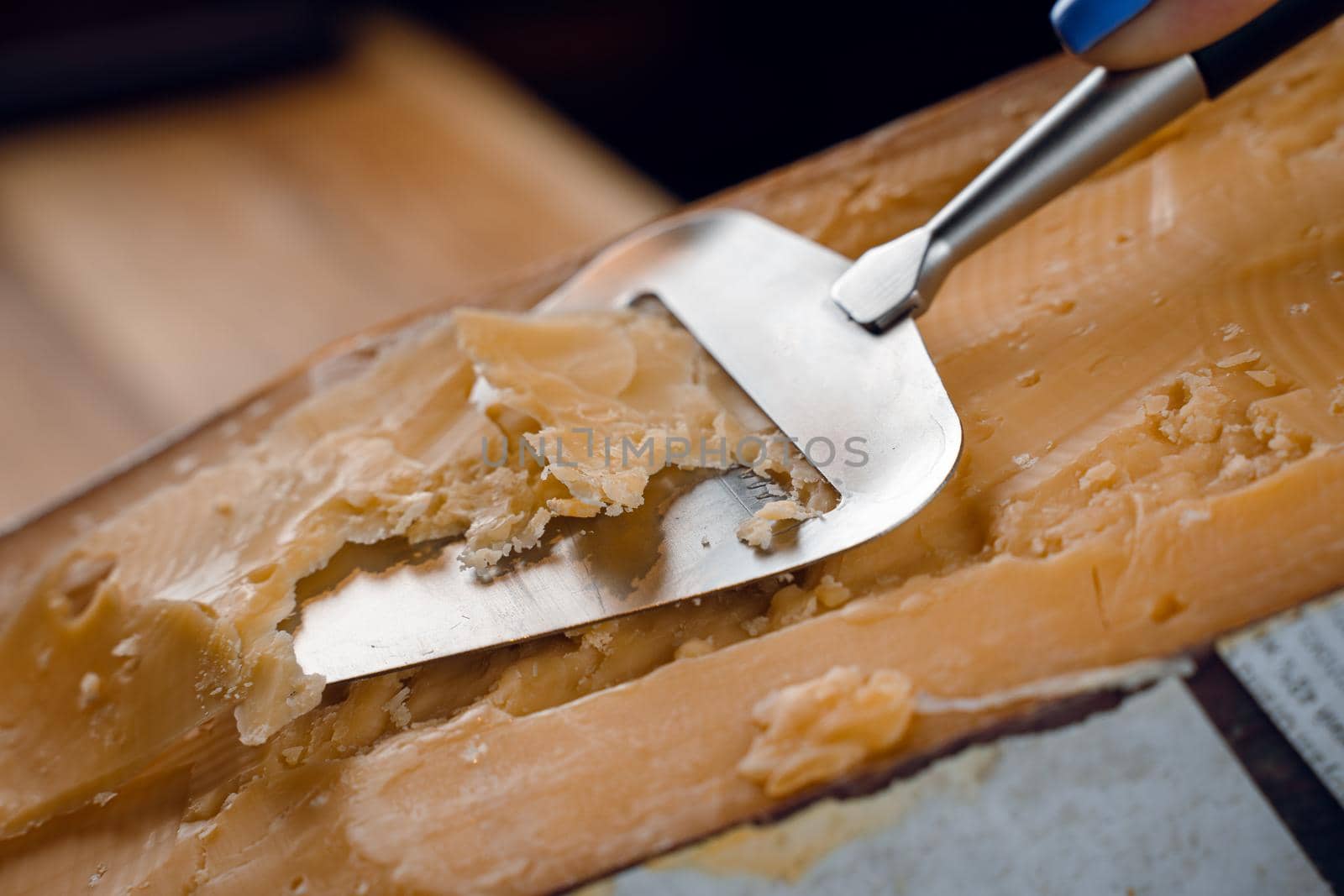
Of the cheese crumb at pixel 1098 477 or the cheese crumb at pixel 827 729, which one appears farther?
the cheese crumb at pixel 1098 477

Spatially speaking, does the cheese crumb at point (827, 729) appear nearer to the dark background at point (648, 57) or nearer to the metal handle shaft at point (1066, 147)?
the metal handle shaft at point (1066, 147)

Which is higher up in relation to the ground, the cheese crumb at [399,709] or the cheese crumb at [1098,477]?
the cheese crumb at [399,709]

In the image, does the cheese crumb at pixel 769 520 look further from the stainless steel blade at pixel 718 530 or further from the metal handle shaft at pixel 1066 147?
the metal handle shaft at pixel 1066 147

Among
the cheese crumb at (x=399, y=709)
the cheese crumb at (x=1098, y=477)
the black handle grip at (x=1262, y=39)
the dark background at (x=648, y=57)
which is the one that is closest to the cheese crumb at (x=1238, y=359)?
the cheese crumb at (x=1098, y=477)

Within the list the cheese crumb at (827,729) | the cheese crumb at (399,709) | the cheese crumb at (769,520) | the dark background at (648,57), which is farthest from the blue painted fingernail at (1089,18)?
the dark background at (648,57)

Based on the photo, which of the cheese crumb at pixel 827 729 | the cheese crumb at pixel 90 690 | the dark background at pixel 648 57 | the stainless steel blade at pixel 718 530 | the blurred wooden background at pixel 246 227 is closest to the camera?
the cheese crumb at pixel 827 729

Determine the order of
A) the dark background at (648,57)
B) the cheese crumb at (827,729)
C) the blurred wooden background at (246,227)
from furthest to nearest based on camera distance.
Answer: the dark background at (648,57), the blurred wooden background at (246,227), the cheese crumb at (827,729)
